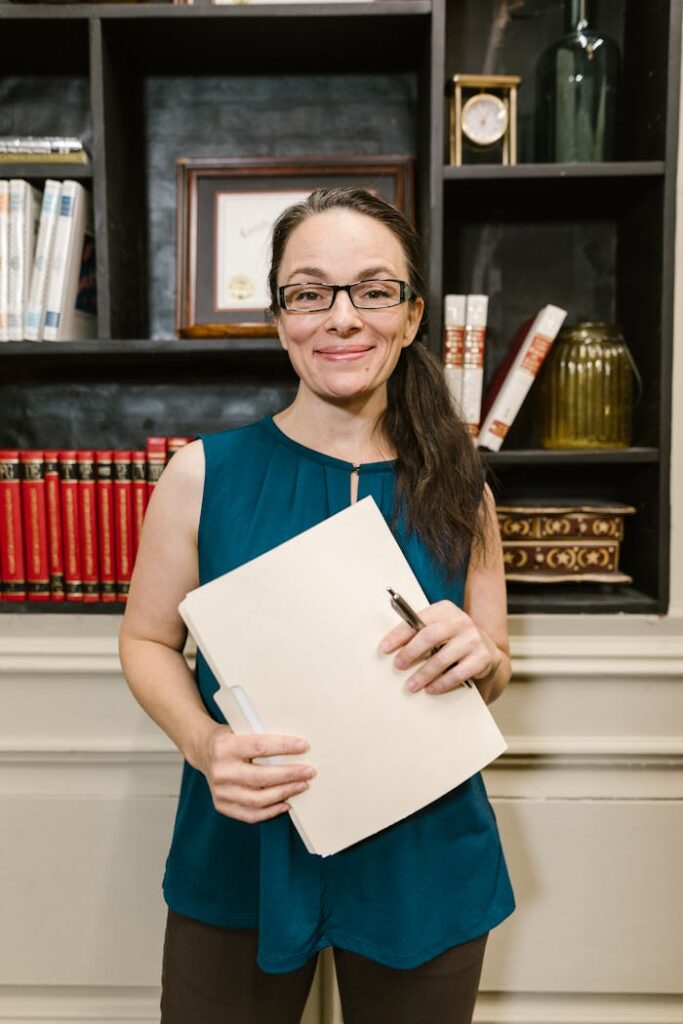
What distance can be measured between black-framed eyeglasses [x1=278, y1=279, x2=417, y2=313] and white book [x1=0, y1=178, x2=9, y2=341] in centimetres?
68

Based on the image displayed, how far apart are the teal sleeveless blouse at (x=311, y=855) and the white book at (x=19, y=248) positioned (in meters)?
0.60

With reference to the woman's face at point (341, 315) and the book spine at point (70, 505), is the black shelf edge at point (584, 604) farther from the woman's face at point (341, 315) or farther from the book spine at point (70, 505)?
the book spine at point (70, 505)

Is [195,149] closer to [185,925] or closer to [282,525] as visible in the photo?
[282,525]

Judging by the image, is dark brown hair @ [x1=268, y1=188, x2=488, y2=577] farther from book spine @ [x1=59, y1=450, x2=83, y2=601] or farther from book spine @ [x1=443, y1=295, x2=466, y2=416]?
book spine @ [x1=59, y1=450, x2=83, y2=601]

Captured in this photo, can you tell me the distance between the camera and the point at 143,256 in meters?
1.59

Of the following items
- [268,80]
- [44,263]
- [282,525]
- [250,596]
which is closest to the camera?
[250,596]

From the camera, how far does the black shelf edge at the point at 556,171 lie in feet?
4.36

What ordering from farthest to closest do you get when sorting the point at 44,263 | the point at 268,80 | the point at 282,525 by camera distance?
the point at 268,80, the point at 44,263, the point at 282,525

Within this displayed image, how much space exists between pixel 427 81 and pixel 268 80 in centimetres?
38

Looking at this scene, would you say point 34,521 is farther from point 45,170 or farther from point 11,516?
point 45,170

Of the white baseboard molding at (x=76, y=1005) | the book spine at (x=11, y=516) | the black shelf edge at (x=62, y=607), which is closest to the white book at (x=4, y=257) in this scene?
the book spine at (x=11, y=516)

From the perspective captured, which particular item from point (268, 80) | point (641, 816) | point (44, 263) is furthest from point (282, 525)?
point (268, 80)

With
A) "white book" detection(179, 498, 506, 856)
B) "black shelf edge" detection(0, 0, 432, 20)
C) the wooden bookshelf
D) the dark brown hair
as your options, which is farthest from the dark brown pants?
"black shelf edge" detection(0, 0, 432, 20)

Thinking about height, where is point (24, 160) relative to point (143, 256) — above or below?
above
